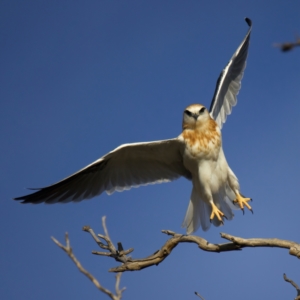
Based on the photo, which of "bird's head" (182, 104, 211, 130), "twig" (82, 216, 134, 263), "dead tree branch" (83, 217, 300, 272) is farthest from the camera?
"bird's head" (182, 104, 211, 130)

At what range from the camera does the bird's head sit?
5508 mm

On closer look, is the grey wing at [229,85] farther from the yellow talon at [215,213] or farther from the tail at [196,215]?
the yellow talon at [215,213]

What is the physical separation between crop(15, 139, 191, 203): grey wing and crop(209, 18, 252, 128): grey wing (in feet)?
3.13

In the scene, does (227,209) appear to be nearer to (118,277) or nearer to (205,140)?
(205,140)

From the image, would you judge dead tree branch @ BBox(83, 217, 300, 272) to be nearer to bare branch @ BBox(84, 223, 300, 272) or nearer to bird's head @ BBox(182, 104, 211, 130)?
bare branch @ BBox(84, 223, 300, 272)

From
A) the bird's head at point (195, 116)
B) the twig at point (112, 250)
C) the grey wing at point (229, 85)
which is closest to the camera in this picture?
the twig at point (112, 250)

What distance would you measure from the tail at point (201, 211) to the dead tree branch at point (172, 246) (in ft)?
4.40

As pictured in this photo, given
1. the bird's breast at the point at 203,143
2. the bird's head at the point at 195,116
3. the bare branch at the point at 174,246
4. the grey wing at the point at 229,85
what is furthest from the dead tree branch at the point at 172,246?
the grey wing at the point at 229,85

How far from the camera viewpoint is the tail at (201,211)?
18.3 ft

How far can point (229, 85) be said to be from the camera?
6.71m

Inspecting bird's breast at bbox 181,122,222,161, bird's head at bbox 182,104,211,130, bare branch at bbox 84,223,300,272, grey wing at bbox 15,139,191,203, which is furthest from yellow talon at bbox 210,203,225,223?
bare branch at bbox 84,223,300,272

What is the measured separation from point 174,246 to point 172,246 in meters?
0.03

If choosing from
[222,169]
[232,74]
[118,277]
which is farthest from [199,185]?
[118,277]

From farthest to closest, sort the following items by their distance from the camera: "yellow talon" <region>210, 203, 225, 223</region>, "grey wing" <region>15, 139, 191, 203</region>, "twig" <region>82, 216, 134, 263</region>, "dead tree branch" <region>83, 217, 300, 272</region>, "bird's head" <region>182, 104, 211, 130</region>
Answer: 1. "grey wing" <region>15, 139, 191, 203</region>
2. "bird's head" <region>182, 104, 211, 130</region>
3. "yellow talon" <region>210, 203, 225, 223</region>
4. "twig" <region>82, 216, 134, 263</region>
5. "dead tree branch" <region>83, 217, 300, 272</region>
